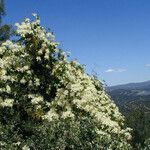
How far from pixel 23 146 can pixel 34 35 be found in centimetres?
1142

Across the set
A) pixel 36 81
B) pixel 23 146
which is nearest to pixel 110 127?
pixel 36 81

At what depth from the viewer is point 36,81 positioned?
34.4 m

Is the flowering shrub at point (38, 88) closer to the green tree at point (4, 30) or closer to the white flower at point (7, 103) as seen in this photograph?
the white flower at point (7, 103)

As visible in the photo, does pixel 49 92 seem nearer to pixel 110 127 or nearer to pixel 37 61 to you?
pixel 37 61

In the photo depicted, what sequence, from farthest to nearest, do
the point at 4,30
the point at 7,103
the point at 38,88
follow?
the point at 4,30, the point at 38,88, the point at 7,103

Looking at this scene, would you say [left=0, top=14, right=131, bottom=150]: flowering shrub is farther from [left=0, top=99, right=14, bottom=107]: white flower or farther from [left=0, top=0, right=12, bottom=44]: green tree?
[left=0, top=0, right=12, bottom=44]: green tree

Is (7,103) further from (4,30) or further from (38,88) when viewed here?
(4,30)

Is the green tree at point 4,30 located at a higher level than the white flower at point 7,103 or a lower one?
higher

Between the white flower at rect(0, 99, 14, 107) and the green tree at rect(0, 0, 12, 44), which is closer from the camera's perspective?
the white flower at rect(0, 99, 14, 107)

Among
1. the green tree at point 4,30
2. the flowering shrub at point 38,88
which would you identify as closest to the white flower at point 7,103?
the flowering shrub at point 38,88

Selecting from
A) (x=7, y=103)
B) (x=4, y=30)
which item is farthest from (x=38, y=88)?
(x=4, y=30)

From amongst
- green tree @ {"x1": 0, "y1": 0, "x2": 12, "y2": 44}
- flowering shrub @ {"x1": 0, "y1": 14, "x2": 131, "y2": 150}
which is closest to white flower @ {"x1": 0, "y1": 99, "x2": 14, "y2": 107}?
flowering shrub @ {"x1": 0, "y1": 14, "x2": 131, "y2": 150}

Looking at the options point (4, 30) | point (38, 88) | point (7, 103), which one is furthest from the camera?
point (4, 30)

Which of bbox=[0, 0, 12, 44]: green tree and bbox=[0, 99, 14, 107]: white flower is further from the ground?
bbox=[0, 0, 12, 44]: green tree
